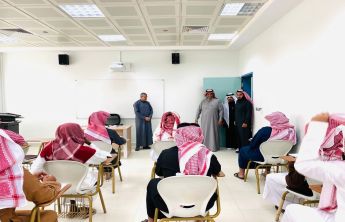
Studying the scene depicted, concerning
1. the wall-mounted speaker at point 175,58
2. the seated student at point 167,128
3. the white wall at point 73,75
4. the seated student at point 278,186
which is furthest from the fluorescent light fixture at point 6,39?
the seated student at point 278,186

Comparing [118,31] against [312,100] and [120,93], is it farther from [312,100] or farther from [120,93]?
[312,100]

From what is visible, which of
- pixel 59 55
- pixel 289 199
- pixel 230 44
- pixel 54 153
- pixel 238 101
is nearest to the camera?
pixel 54 153

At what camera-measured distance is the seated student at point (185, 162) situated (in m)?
2.30

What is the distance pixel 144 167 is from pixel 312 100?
330cm

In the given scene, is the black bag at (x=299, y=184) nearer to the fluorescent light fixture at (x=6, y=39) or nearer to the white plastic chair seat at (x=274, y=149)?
the white plastic chair seat at (x=274, y=149)

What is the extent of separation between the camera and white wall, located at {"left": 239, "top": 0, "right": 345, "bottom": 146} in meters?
2.95

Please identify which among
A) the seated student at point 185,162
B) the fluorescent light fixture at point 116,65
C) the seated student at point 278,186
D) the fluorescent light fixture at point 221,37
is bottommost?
the seated student at point 278,186

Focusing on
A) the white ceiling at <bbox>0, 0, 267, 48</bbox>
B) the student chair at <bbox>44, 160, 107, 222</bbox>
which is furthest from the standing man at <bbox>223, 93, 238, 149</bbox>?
the student chair at <bbox>44, 160, 107, 222</bbox>

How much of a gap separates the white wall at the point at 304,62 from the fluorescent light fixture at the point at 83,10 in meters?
3.03

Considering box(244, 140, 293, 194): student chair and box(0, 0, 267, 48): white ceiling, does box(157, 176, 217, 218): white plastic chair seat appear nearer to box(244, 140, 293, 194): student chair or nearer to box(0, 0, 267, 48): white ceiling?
box(244, 140, 293, 194): student chair

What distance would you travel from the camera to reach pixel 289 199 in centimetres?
312

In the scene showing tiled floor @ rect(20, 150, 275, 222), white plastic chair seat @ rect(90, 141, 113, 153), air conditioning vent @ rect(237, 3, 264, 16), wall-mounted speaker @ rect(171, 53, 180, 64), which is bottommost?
tiled floor @ rect(20, 150, 275, 222)

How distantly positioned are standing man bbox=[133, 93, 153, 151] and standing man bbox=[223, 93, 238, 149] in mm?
2041

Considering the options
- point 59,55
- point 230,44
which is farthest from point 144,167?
point 59,55
